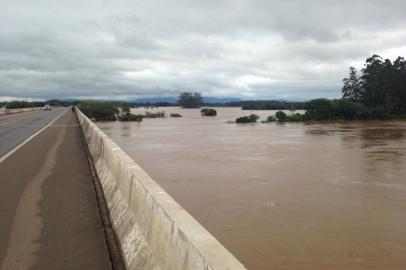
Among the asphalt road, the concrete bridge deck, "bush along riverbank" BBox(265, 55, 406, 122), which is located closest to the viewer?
the concrete bridge deck

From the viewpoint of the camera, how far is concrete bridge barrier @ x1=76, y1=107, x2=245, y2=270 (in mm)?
3395

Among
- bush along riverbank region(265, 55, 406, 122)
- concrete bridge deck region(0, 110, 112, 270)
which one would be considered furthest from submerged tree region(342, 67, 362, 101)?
concrete bridge deck region(0, 110, 112, 270)

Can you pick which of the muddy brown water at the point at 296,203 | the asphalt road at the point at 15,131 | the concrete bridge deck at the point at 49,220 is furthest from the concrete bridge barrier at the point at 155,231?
the asphalt road at the point at 15,131

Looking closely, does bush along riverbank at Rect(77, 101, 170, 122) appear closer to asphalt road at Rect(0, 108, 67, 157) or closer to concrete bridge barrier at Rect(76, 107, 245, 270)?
asphalt road at Rect(0, 108, 67, 157)

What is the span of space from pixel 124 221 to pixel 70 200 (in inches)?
112

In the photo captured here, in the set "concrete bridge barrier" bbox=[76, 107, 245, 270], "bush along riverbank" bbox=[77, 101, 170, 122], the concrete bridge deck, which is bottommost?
"bush along riverbank" bbox=[77, 101, 170, 122]

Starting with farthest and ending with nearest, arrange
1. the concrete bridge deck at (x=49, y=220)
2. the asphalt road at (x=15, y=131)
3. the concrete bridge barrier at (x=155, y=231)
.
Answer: the asphalt road at (x=15, y=131), the concrete bridge deck at (x=49, y=220), the concrete bridge barrier at (x=155, y=231)

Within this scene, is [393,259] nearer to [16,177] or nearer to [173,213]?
[173,213]

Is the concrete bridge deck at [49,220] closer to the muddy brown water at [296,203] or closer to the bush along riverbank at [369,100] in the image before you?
the muddy brown water at [296,203]

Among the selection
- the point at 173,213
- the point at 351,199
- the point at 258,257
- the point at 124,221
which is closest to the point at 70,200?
the point at 124,221

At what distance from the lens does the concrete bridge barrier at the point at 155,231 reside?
3.39 meters

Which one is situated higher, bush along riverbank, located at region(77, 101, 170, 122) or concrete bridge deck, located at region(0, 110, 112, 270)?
concrete bridge deck, located at region(0, 110, 112, 270)

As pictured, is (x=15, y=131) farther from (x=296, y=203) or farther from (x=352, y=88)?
(x=352, y=88)

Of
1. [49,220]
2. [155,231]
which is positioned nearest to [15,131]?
[49,220]
